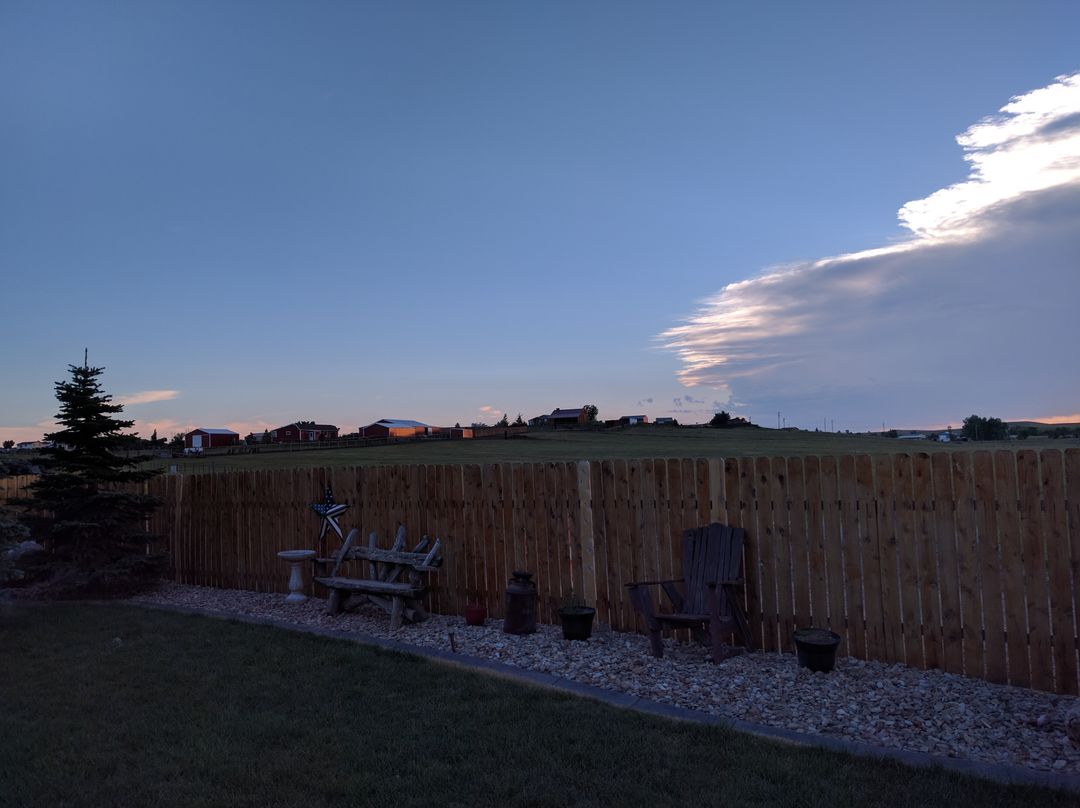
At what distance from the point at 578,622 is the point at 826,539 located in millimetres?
2291

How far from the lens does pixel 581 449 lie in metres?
38.7

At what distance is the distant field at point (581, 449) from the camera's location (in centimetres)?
3231

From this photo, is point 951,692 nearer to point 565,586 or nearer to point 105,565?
point 565,586

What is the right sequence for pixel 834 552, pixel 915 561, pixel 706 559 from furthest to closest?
pixel 706 559 → pixel 834 552 → pixel 915 561

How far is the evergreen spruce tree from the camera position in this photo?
32.8 feet

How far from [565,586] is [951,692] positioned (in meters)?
3.51

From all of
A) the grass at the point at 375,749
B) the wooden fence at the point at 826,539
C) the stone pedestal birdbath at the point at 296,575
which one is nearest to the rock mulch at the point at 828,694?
the wooden fence at the point at 826,539

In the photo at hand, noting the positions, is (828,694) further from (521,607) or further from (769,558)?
(521,607)

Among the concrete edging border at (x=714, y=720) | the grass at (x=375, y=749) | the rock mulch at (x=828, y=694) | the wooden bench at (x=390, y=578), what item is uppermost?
the wooden bench at (x=390, y=578)

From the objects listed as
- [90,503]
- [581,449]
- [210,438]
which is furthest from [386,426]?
[90,503]

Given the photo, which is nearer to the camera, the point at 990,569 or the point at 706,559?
the point at 990,569

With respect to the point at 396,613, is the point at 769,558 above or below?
above

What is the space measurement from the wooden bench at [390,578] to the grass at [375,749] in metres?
1.50

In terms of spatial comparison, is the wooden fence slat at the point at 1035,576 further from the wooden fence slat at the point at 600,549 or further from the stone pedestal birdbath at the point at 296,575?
the stone pedestal birdbath at the point at 296,575
